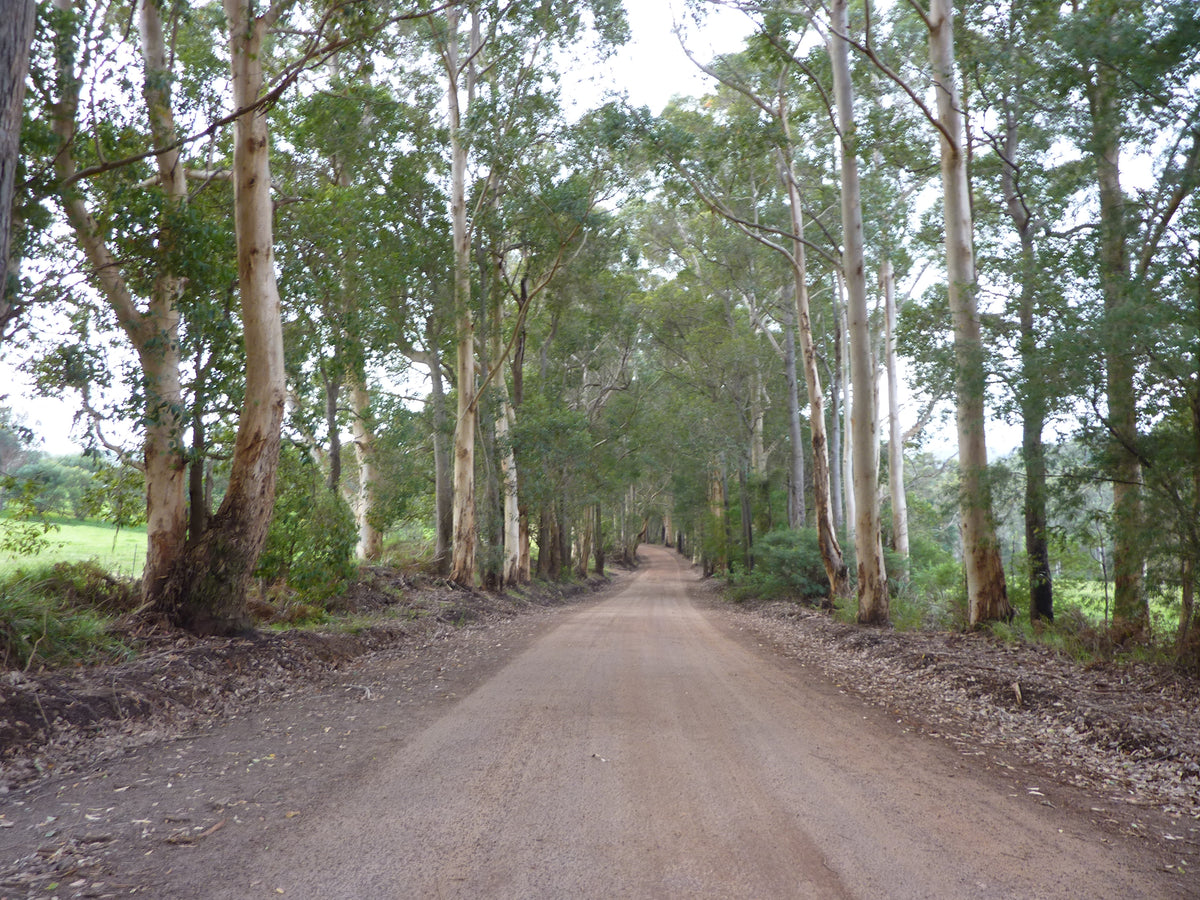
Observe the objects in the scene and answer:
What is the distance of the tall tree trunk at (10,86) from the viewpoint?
3943mm

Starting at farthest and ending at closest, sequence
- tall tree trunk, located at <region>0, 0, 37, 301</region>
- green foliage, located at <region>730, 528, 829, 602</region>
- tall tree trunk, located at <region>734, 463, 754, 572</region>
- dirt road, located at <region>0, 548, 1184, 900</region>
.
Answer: tall tree trunk, located at <region>734, 463, 754, 572</region> → green foliage, located at <region>730, 528, 829, 602</region> → tall tree trunk, located at <region>0, 0, 37, 301</region> → dirt road, located at <region>0, 548, 1184, 900</region>

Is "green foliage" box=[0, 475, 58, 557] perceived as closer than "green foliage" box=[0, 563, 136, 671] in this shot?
No

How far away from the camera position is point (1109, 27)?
9.16 m

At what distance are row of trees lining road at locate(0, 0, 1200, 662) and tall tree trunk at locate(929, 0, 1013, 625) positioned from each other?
0.05 m

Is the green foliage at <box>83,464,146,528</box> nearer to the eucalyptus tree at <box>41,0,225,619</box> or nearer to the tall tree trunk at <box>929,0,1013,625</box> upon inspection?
the eucalyptus tree at <box>41,0,225,619</box>

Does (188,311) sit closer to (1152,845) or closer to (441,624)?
(441,624)

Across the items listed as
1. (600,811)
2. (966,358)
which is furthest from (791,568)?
(600,811)

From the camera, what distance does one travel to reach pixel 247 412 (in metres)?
9.06

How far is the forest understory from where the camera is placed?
16.4 ft

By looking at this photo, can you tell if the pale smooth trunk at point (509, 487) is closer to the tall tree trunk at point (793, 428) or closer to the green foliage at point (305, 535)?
the tall tree trunk at point (793, 428)

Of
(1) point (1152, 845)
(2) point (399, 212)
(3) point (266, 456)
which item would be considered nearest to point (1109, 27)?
(1) point (1152, 845)

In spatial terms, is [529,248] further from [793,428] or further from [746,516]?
[746,516]

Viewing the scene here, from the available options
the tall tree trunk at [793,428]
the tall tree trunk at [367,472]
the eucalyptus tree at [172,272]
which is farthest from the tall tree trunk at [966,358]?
the tall tree trunk at [367,472]

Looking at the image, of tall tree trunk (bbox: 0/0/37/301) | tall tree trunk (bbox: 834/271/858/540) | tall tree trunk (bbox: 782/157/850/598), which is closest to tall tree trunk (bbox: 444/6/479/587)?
tall tree trunk (bbox: 782/157/850/598)
